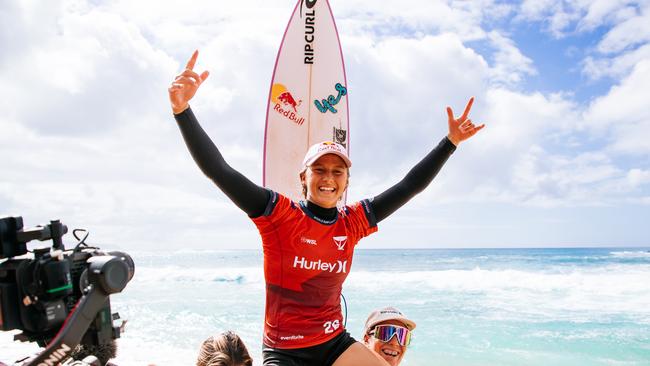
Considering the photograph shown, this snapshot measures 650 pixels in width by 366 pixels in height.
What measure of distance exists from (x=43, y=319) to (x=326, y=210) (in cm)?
136

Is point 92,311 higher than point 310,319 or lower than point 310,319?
higher

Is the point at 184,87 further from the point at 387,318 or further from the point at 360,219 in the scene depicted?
the point at 387,318

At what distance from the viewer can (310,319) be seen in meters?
2.33

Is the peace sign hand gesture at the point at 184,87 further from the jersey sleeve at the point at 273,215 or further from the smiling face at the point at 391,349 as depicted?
the smiling face at the point at 391,349

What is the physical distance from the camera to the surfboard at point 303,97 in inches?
182

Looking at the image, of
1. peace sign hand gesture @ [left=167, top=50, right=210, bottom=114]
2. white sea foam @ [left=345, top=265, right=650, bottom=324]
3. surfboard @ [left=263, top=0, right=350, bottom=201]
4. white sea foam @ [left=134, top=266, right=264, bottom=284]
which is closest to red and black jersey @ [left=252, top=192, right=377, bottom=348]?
peace sign hand gesture @ [left=167, top=50, right=210, bottom=114]

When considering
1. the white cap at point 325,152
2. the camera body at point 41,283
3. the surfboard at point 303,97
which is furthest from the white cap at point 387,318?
the camera body at point 41,283

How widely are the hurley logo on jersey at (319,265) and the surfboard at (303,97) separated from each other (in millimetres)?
2115

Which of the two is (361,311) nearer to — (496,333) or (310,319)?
(496,333)

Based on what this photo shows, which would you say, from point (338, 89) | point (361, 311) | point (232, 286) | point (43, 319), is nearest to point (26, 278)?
point (43, 319)

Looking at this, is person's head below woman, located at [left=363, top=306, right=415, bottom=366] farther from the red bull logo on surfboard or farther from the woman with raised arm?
the red bull logo on surfboard

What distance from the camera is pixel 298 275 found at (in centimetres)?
236

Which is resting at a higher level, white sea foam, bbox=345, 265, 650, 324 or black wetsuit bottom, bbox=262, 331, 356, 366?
black wetsuit bottom, bbox=262, 331, 356, 366

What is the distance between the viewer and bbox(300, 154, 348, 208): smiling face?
98.4 inches
